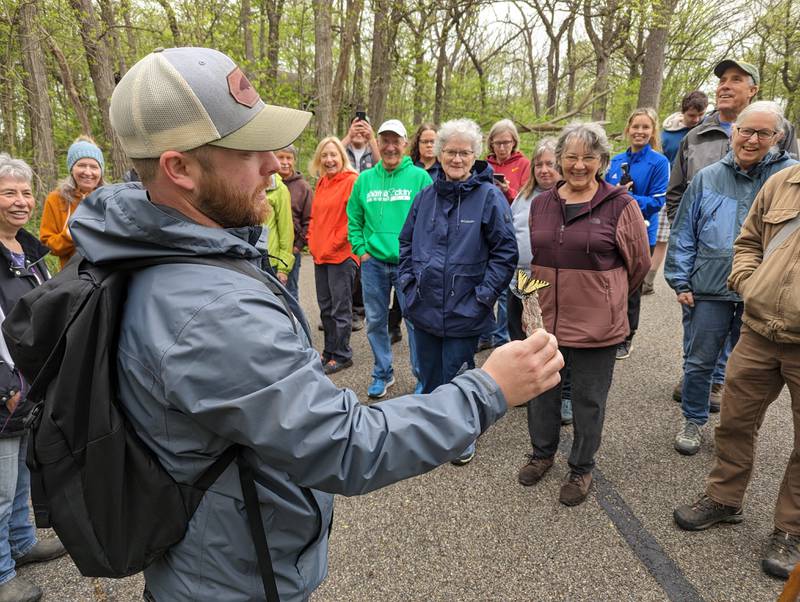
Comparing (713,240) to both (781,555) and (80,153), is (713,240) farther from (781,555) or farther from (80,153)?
(80,153)

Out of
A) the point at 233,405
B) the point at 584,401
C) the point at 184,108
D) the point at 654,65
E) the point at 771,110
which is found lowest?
the point at 584,401

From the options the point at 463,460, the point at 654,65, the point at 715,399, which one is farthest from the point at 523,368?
the point at 654,65

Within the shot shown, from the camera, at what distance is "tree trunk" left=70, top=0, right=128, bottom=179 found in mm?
7145

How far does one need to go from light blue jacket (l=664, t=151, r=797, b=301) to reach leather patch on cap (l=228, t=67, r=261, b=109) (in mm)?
3061

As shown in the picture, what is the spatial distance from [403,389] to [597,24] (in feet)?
53.8

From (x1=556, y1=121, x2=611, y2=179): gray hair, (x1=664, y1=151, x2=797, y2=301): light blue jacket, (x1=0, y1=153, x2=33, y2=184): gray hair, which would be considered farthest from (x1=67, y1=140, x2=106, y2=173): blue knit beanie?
(x1=664, y1=151, x2=797, y2=301): light blue jacket

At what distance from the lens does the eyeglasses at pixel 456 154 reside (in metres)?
3.17

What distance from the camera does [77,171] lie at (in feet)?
11.8

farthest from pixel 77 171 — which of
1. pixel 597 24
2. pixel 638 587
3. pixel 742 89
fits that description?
pixel 597 24

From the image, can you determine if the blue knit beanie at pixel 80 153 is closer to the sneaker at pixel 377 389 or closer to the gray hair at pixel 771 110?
the sneaker at pixel 377 389

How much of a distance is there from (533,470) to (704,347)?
141cm

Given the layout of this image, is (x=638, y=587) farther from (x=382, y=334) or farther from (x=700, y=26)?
(x=700, y=26)

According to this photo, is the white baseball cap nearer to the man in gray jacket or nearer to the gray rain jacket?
the man in gray jacket

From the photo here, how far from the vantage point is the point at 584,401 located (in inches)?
115
